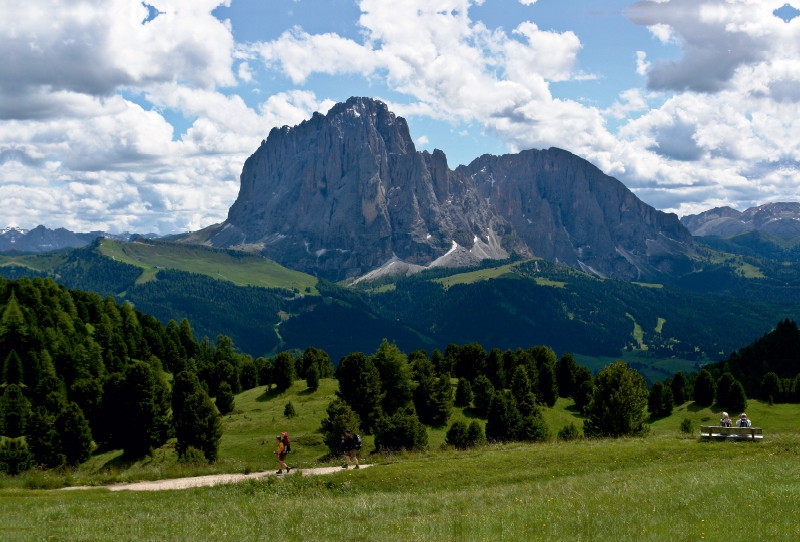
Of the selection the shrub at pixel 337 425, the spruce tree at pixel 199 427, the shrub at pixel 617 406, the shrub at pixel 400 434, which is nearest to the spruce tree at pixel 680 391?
the shrub at pixel 617 406

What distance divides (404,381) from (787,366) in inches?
4425

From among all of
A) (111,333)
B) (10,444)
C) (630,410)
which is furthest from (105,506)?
(111,333)

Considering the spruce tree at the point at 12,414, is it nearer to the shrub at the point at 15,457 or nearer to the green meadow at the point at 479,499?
the shrub at the point at 15,457

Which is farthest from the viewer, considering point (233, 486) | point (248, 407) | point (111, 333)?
point (111, 333)

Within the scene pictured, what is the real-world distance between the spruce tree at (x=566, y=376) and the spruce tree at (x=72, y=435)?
79.6 meters

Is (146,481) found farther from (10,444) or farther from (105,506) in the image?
(10,444)

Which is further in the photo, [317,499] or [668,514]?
[317,499]

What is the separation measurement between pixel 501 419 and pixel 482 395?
13471 mm

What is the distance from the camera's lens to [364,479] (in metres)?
38.0

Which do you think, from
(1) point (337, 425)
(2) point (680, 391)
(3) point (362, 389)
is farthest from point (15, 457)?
(2) point (680, 391)

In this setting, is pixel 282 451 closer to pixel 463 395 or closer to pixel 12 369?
pixel 463 395

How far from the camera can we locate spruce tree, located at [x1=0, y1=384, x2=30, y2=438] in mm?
83500

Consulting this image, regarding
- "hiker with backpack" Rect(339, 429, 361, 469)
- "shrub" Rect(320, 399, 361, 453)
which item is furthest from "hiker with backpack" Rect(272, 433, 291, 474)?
"shrub" Rect(320, 399, 361, 453)

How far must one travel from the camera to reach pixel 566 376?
383 ft
